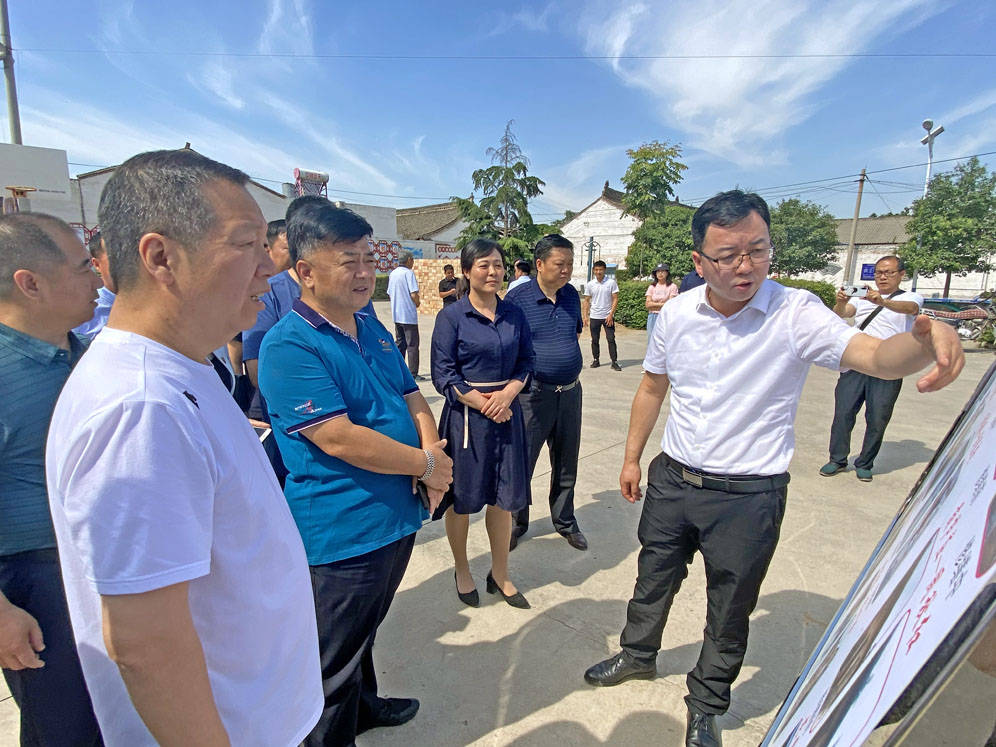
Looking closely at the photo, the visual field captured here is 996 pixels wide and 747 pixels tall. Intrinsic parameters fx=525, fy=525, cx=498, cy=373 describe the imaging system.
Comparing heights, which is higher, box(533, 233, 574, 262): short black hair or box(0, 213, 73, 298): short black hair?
box(533, 233, 574, 262): short black hair

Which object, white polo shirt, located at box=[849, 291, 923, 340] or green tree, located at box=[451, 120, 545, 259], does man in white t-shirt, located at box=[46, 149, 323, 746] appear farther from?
green tree, located at box=[451, 120, 545, 259]

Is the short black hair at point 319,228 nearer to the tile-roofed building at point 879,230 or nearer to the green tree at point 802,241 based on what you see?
the green tree at point 802,241

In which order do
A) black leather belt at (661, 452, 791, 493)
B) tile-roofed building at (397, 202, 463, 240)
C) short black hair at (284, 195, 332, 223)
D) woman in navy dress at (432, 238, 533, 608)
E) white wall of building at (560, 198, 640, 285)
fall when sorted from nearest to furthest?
short black hair at (284, 195, 332, 223) → black leather belt at (661, 452, 791, 493) → woman in navy dress at (432, 238, 533, 608) → white wall of building at (560, 198, 640, 285) → tile-roofed building at (397, 202, 463, 240)

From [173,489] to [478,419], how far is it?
1963 mm

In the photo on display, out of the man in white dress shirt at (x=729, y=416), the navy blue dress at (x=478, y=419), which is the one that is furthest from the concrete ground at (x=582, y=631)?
the navy blue dress at (x=478, y=419)

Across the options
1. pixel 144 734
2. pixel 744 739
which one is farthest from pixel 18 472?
pixel 744 739

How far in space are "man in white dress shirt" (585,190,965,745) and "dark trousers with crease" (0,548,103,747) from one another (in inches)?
74.7

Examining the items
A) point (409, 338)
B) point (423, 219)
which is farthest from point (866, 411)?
point (423, 219)


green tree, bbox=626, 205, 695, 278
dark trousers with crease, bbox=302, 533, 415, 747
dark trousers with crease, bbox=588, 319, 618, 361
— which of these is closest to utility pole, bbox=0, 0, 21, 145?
dark trousers with crease, bbox=588, 319, 618, 361

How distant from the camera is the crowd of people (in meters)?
0.79

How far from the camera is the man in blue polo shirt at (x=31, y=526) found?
52.6 inches

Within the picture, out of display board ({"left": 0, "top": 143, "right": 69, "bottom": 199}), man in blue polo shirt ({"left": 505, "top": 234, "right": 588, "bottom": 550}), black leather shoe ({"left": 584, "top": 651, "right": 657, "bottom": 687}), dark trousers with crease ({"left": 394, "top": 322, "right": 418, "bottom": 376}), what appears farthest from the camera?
display board ({"left": 0, "top": 143, "right": 69, "bottom": 199})

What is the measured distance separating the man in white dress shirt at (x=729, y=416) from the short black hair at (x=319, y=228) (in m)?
1.23

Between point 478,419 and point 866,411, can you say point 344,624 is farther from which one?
point 866,411
